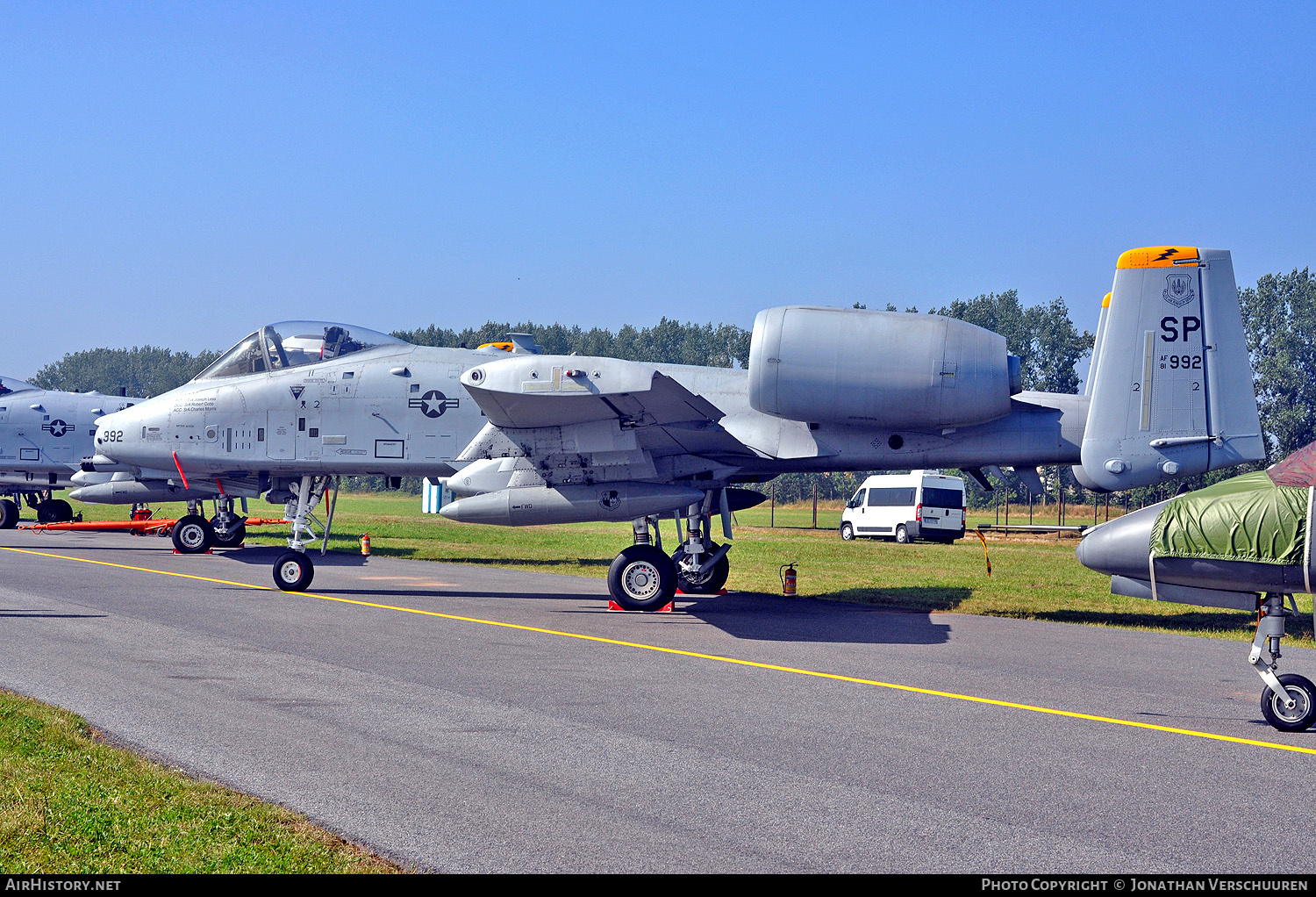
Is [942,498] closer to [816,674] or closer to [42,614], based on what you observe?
[816,674]

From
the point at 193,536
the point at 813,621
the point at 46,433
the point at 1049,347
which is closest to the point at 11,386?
the point at 46,433

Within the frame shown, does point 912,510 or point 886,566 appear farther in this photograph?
point 912,510

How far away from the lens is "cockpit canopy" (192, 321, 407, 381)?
16.7 m

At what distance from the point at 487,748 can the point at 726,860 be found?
8.03ft

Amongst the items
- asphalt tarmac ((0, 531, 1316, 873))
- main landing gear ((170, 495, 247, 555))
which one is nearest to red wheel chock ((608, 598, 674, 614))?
asphalt tarmac ((0, 531, 1316, 873))

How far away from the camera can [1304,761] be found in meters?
6.62

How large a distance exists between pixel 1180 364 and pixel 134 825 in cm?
1099

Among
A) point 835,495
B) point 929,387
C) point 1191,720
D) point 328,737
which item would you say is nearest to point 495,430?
point 929,387

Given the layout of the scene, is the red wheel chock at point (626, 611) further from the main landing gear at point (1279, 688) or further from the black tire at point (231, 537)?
the black tire at point (231, 537)

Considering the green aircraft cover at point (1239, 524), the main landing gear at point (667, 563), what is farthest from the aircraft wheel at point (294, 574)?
the green aircraft cover at point (1239, 524)

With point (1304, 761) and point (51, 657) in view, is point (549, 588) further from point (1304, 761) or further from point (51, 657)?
point (1304, 761)

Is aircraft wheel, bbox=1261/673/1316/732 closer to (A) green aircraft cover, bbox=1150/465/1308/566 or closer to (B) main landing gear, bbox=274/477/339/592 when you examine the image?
(A) green aircraft cover, bbox=1150/465/1308/566

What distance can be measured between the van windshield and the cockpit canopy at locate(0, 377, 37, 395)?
3058 centimetres

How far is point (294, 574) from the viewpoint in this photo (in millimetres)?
15781
